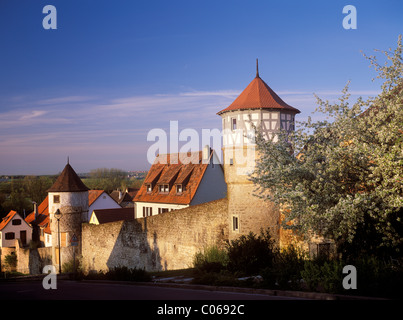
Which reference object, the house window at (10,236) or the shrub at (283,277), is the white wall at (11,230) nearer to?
the house window at (10,236)

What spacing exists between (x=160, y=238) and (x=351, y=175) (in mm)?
13982

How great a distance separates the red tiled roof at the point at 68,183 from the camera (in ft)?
112

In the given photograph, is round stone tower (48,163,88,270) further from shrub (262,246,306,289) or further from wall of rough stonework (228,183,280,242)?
shrub (262,246,306,289)

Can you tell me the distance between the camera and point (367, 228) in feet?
40.9

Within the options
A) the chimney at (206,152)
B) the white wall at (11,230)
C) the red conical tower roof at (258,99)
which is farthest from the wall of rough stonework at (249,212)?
the white wall at (11,230)

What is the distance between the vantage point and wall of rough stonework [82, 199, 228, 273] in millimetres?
21547

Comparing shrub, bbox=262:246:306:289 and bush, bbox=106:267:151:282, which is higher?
shrub, bbox=262:246:306:289

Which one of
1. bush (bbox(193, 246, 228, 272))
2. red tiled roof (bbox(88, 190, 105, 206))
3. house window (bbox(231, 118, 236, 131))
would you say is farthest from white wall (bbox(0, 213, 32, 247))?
house window (bbox(231, 118, 236, 131))

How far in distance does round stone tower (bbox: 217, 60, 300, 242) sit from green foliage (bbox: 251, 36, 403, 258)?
5.04m

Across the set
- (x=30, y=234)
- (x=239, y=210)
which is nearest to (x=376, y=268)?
(x=239, y=210)

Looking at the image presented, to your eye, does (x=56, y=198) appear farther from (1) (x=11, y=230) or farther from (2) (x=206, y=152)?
(1) (x=11, y=230)

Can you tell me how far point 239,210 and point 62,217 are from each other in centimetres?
1932

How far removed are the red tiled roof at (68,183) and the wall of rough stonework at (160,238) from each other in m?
5.51
